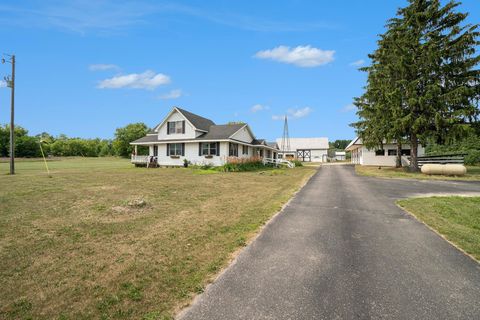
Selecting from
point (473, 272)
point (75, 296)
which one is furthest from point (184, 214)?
point (473, 272)

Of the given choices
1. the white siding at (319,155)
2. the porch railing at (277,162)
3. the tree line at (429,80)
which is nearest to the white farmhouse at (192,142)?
the porch railing at (277,162)

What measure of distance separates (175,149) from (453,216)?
88.2ft

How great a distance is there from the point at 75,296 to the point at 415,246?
6.12 m

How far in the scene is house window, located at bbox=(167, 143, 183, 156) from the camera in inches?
1207

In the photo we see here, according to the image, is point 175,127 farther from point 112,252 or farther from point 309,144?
point 309,144

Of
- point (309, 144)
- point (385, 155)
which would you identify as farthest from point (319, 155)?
point (385, 155)

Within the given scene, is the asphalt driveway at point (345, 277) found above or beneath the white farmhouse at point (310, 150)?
beneath

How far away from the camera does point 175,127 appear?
102ft

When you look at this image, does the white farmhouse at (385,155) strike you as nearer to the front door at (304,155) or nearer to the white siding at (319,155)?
the white siding at (319,155)

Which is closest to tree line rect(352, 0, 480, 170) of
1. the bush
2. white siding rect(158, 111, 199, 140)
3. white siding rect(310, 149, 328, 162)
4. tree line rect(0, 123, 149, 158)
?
the bush

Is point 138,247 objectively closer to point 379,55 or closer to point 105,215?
point 105,215

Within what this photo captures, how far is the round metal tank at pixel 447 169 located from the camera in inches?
810

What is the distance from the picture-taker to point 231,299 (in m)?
3.49

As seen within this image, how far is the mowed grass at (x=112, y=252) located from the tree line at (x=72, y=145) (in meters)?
47.4
